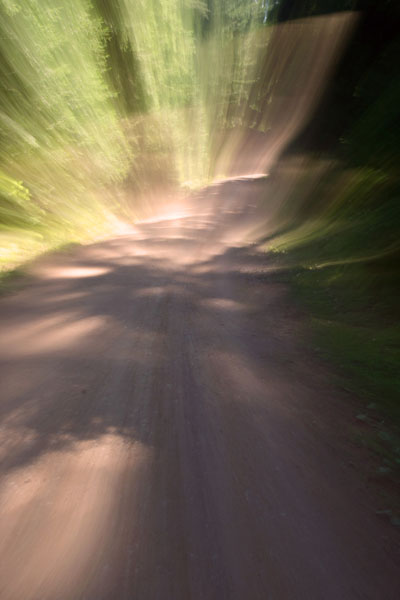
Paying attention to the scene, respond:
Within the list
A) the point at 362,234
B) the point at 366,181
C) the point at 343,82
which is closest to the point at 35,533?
the point at 362,234

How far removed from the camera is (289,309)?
491cm

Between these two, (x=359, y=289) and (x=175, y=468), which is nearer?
(x=175, y=468)

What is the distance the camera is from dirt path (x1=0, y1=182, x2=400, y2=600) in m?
1.65

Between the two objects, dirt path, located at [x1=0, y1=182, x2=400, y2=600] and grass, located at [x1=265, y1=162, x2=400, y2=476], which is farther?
grass, located at [x1=265, y1=162, x2=400, y2=476]

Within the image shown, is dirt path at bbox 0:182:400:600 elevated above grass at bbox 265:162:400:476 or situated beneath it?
situated beneath

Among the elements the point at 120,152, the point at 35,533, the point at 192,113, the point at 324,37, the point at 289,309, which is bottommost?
the point at 35,533

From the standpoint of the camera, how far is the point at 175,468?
2.25 meters

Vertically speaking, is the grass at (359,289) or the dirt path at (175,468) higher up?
the grass at (359,289)

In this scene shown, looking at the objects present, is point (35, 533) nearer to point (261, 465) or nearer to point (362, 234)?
point (261, 465)

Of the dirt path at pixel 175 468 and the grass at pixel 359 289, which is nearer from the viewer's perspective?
the dirt path at pixel 175 468

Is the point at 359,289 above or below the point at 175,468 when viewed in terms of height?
above

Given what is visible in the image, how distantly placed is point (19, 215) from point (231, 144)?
23.3m

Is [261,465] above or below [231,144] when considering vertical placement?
below

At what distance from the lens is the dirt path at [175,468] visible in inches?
64.9
